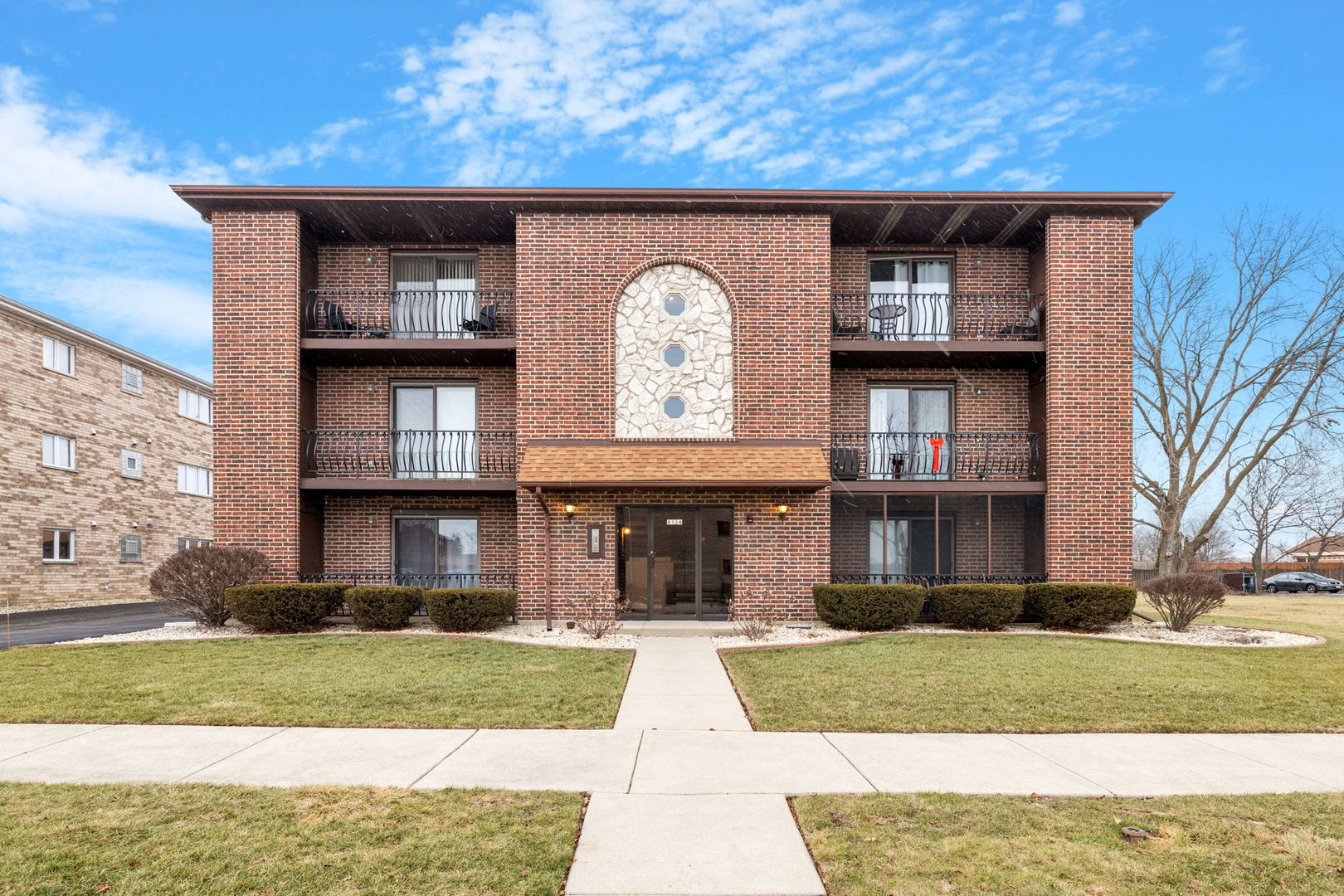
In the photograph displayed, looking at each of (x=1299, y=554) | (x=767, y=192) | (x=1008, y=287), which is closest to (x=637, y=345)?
(x=767, y=192)

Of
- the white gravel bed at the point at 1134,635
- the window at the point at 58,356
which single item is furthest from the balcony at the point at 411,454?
the window at the point at 58,356

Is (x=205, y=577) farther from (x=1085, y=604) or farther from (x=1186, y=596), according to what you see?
(x=1186, y=596)

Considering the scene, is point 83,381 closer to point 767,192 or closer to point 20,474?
point 20,474

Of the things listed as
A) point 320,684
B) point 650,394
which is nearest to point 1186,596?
point 650,394

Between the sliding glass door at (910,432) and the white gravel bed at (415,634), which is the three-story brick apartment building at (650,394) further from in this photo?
the white gravel bed at (415,634)

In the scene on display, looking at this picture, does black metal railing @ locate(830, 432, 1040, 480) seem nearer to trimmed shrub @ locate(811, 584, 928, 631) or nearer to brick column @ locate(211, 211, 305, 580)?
trimmed shrub @ locate(811, 584, 928, 631)

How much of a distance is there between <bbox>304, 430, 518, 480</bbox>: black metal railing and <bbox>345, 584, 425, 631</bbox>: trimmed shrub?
2.71 m

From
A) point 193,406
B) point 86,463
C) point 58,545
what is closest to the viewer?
point 58,545

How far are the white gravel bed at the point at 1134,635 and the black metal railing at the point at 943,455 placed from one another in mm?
2983

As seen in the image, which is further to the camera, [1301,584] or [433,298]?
[1301,584]

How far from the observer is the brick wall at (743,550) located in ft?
45.9

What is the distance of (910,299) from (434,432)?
1002cm

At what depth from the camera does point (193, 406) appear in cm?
2942

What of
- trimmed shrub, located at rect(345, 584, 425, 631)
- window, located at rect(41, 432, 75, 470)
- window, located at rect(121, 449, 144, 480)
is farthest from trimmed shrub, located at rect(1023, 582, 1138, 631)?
window, located at rect(121, 449, 144, 480)
